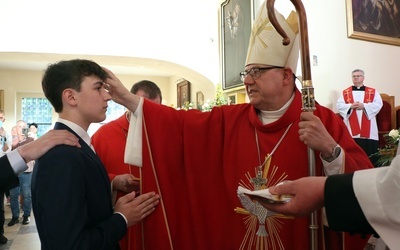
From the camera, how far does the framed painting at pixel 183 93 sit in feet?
42.5

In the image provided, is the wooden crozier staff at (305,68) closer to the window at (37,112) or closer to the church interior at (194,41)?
the church interior at (194,41)

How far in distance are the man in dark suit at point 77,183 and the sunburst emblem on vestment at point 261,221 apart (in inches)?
19.5

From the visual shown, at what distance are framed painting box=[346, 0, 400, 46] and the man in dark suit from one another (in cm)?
658

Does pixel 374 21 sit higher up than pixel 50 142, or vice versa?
pixel 374 21

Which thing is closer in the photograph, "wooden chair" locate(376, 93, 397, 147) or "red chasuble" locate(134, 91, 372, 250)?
"red chasuble" locate(134, 91, 372, 250)

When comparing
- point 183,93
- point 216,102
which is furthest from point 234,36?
point 183,93

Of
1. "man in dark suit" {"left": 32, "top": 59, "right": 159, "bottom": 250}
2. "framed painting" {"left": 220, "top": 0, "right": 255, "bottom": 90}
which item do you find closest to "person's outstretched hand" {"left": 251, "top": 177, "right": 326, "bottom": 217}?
Result: "man in dark suit" {"left": 32, "top": 59, "right": 159, "bottom": 250}

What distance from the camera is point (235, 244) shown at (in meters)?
1.88

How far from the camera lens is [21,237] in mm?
5699

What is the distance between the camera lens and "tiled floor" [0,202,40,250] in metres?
5.19

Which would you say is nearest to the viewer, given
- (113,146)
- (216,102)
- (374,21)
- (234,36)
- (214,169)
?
(214,169)

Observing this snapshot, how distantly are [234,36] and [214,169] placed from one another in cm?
677

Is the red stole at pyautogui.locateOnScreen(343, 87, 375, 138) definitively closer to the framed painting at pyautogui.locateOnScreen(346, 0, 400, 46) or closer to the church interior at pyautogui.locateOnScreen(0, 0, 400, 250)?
the church interior at pyautogui.locateOnScreen(0, 0, 400, 250)

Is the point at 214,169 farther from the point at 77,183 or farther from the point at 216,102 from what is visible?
the point at 216,102
